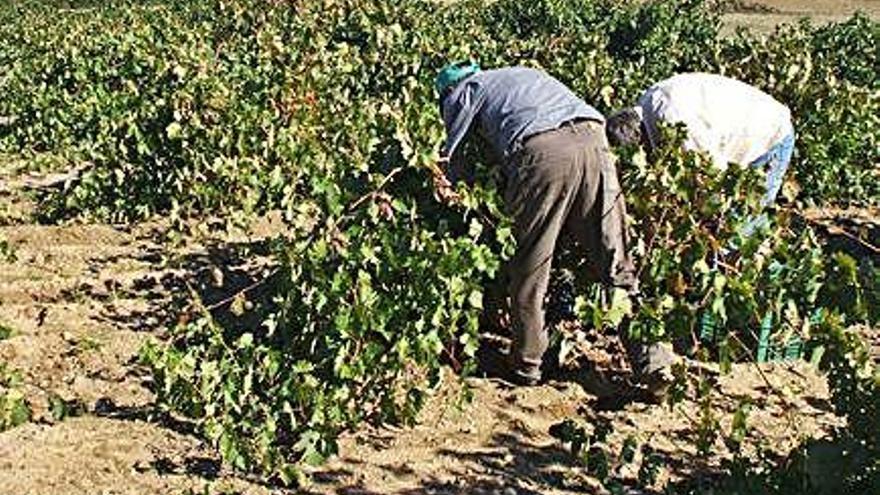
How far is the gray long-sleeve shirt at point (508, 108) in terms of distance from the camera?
14.1 ft

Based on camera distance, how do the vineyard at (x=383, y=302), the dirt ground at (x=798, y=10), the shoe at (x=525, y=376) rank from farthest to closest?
1. the dirt ground at (x=798, y=10)
2. the shoe at (x=525, y=376)
3. the vineyard at (x=383, y=302)

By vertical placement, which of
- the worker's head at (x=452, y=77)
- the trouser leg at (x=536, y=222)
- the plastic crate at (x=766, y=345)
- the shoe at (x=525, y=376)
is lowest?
the shoe at (x=525, y=376)

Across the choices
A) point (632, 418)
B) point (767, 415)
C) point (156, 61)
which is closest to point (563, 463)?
point (632, 418)

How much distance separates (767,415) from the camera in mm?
4410

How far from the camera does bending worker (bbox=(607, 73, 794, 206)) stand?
184 inches

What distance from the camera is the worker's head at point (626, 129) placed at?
469 cm

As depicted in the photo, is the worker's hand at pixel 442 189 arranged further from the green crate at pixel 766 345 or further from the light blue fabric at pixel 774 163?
the light blue fabric at pixel 774 163

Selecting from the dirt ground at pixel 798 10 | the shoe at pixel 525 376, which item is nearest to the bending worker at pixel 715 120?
the shoe at pixel 525 376

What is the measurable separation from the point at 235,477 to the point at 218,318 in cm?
146

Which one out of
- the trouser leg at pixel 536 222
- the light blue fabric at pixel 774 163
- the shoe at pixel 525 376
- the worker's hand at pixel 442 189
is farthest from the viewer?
the light blue fabric at pixel 774 163

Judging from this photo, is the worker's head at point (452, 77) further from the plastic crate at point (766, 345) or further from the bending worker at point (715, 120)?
the plastic crate at point (766, 345)

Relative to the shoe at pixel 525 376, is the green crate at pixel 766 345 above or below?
above

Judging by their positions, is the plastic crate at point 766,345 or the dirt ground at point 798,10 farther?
the dirt ground at point 798,10

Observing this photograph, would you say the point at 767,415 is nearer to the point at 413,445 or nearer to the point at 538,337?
the point at 538,337
